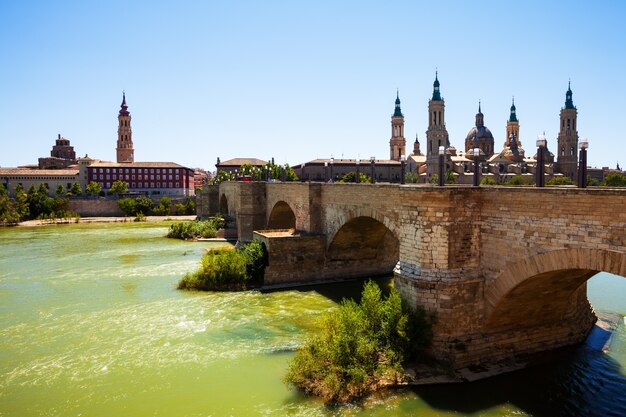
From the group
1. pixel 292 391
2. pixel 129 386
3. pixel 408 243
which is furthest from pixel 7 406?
pixel 408 243

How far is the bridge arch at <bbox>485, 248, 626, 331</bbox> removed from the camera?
35.4 feet

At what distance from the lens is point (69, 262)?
32.4 metres

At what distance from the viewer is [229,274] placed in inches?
957

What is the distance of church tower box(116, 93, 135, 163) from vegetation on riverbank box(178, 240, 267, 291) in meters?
94.5

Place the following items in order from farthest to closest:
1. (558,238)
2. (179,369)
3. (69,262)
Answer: (69,262), (179,369), (558,238)

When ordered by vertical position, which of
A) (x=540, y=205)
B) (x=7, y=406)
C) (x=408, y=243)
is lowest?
(x=7, y=406)

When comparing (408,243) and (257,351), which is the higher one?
(408,243)

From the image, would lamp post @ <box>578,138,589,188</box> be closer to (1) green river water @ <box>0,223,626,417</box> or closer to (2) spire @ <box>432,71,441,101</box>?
(1) green river water @ <box>0,223,626,417</box>

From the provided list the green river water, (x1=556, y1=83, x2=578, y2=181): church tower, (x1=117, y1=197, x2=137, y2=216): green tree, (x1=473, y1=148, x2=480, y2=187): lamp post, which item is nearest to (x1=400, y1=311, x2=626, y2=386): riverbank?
the green river water

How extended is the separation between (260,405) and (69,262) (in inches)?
970

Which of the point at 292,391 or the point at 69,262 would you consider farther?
the point at 69,262

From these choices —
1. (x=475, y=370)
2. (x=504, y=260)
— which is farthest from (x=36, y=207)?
(x=504, y=260)

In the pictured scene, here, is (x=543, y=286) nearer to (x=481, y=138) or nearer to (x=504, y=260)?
(x=504, y=260)

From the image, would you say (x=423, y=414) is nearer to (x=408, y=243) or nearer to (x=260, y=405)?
(x=260, y=405)
